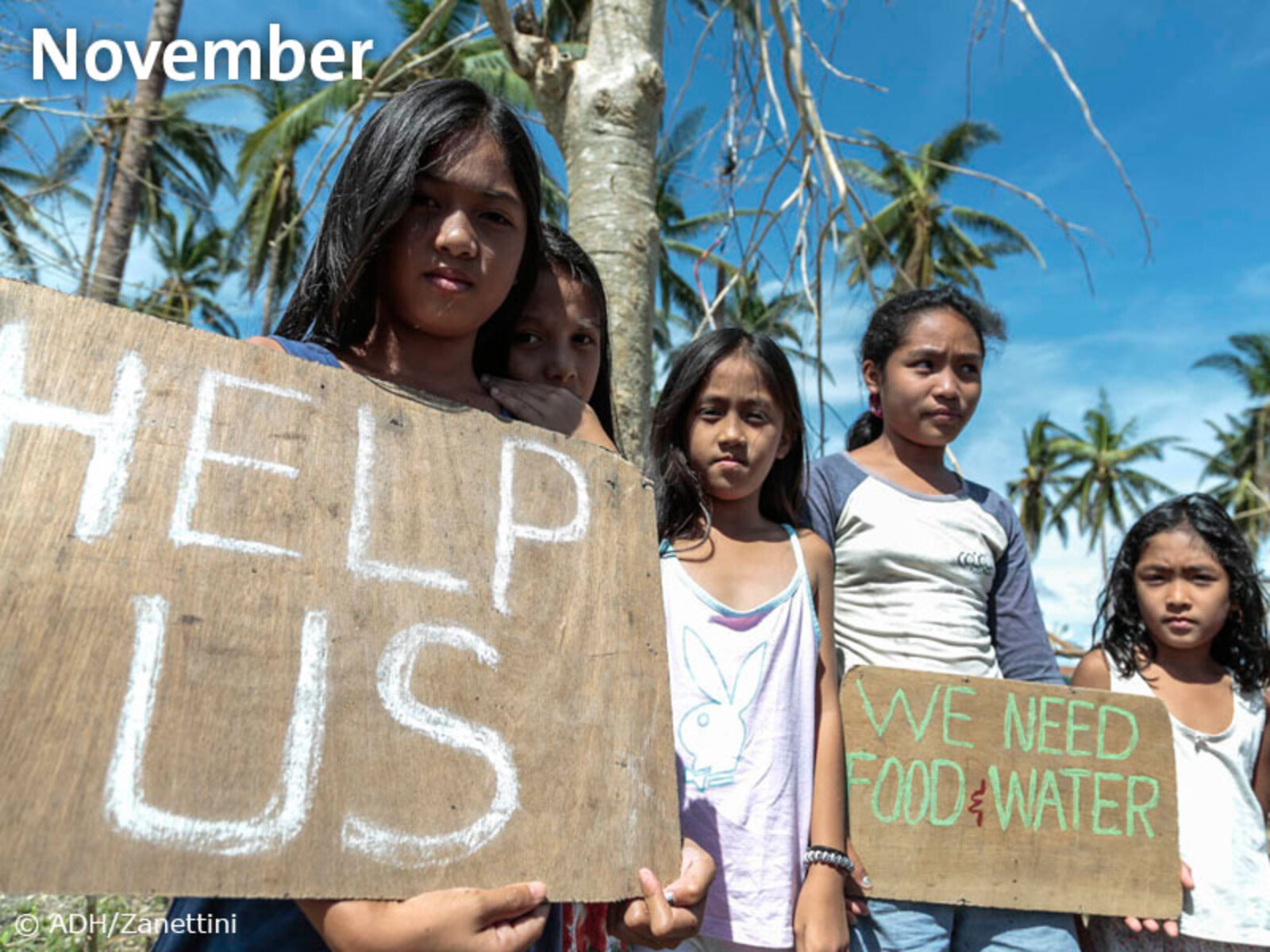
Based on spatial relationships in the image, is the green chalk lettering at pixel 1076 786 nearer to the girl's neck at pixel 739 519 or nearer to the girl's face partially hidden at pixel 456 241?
the girl's neck at pixel 739 519

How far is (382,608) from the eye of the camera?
4.05ft

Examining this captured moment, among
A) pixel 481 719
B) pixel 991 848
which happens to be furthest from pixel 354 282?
pixel 991 848

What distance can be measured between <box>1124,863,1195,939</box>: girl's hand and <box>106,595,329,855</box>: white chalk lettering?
1.79m

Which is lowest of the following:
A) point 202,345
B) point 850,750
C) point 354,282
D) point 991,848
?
point 991,848

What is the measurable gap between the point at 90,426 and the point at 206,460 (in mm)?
→ 132

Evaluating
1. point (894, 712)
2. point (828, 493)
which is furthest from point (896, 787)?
point (828, 493)

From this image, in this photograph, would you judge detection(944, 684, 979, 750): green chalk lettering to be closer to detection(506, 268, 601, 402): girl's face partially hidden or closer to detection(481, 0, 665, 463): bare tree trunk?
detection(506, 268, 601, 402): girl's face partially hidden

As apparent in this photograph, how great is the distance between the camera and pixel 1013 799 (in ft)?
6.51

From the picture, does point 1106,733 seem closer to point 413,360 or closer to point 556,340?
point 556,340

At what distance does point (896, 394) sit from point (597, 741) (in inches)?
57.6

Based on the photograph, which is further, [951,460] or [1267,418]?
[1267,418]

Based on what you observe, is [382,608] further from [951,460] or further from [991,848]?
[951,460]

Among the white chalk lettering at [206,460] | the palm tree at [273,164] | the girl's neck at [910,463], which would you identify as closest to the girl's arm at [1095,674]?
the girl's neck at [910,463]

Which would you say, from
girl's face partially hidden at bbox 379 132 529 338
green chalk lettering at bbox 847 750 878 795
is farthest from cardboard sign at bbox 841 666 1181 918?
girl's face partially hidden at bbox 379 132 529 338
